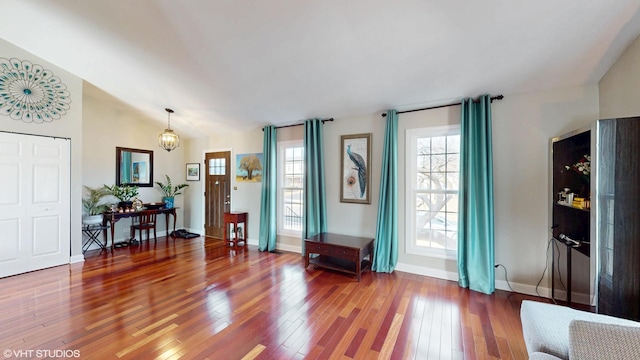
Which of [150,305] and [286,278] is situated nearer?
[150,305]

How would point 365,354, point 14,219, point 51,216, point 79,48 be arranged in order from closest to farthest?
point 365,354 → point 79,48 → point 14,219 → point 51,216

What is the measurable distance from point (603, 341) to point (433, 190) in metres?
2.69

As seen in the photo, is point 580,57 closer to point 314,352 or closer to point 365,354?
point 365,354

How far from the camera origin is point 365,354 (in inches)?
74.7

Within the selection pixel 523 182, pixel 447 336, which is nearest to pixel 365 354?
pixel 447 336

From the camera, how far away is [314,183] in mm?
4293

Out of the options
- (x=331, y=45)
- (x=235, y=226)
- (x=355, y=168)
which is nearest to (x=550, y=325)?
(x=331, y=45)

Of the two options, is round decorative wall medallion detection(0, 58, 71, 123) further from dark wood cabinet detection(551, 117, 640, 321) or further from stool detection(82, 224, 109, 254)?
dark wood cabinet detection(551, 117, 640, 321)

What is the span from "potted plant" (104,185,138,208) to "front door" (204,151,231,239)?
56.5 inches

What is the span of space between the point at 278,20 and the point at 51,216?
14.9ft

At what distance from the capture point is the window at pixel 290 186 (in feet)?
15.5

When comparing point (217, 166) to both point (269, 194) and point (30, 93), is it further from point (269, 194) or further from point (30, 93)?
point (30, 93)

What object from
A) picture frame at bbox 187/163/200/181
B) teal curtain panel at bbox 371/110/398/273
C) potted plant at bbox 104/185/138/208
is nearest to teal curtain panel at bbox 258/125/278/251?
teal curtain panel at bbox 371/110/398/273

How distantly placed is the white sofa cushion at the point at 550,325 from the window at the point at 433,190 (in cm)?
192
